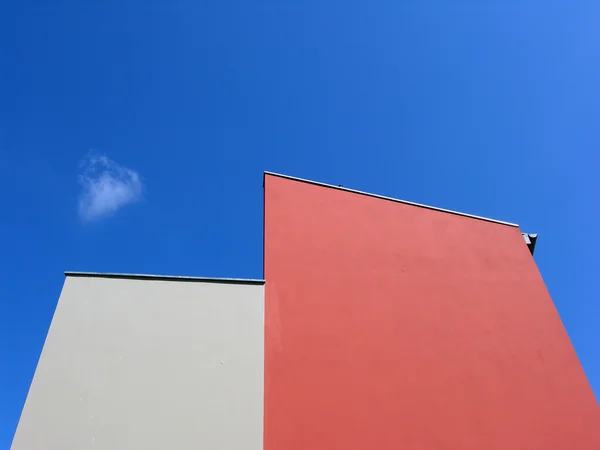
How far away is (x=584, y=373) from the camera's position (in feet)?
19.7

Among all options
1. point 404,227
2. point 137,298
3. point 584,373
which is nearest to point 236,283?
point 137,298

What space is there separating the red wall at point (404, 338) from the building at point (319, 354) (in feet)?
0.07

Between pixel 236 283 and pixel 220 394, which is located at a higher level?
pixel 236 283

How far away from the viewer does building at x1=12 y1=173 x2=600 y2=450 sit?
172 inches

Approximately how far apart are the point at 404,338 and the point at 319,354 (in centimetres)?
138

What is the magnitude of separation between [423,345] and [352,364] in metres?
1.23

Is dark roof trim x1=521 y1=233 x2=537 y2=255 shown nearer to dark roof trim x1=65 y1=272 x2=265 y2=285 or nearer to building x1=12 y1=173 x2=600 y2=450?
building x1=12 y1=173 x2=600 y2=450

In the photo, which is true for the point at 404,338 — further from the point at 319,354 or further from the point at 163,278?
the point at 163,278

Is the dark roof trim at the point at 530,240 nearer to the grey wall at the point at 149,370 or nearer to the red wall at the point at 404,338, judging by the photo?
the red wall at the point at 404,338

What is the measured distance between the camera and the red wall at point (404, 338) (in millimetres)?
4773

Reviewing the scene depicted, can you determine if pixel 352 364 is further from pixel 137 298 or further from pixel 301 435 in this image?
pixel 137 298

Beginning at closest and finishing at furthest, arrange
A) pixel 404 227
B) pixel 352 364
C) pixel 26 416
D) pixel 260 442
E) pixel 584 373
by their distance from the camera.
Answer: pixel 26 416 < pixel 260 442 < pixel 352 364 < pixel 584 373 < pixel 404 227

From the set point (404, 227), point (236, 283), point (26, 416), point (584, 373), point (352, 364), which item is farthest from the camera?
point (404, 227)

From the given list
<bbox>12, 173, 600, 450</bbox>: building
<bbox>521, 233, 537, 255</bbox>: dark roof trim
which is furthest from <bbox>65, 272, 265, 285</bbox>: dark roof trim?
<bbox>521, 233, 537, 255</bbox>: dark roof trim
